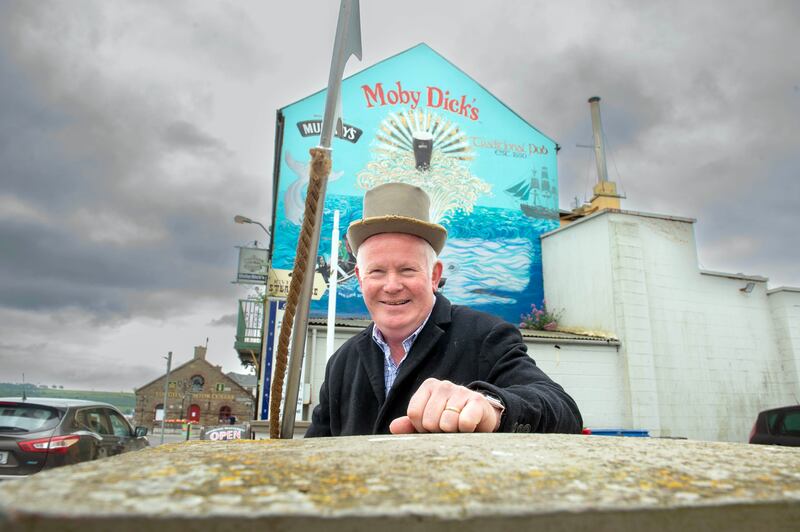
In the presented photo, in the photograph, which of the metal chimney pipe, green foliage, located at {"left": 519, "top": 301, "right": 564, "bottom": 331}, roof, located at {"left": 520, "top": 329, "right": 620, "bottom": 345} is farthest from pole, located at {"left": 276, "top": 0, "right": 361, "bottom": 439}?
the metal chimney pipe

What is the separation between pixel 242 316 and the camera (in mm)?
17625

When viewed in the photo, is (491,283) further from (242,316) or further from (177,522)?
(177,522)

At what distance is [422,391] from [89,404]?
22.9 ft

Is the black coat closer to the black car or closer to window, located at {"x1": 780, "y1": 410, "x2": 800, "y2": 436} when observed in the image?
the black car

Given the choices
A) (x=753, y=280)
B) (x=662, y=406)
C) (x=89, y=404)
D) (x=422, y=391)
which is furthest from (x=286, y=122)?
(x=422, y=391)

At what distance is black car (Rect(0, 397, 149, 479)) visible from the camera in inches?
227

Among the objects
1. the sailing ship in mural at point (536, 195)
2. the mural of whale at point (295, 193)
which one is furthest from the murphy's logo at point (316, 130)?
the sailing ship in mural at point (536, 195)

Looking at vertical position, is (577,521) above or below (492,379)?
below

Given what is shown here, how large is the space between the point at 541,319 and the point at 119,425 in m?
9.49

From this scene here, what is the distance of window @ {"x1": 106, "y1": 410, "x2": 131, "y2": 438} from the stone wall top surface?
7738 millimetres

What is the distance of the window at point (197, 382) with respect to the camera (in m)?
46.9

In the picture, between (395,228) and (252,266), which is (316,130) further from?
(395,228)

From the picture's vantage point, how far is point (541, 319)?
13203 millimetres

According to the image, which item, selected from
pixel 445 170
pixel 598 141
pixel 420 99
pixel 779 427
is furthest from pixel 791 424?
pixel 598 141
